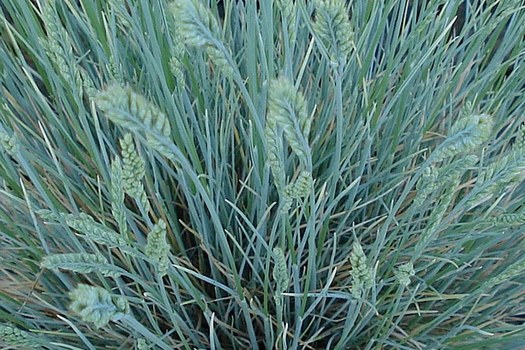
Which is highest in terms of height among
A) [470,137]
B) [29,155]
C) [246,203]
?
[470,137]

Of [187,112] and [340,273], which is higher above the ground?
[187,112]

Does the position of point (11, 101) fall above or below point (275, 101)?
below

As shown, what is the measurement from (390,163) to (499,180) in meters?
0.33

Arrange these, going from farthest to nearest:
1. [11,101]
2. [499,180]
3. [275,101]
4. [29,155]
A: 1. [11,101]
2. [29,155]
3. [499,180]
4. [275,101]

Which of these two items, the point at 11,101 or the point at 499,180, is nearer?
the point at 499,180

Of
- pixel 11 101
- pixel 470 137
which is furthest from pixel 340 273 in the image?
pixel 11 101

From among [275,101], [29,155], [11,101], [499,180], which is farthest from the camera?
[11,101]

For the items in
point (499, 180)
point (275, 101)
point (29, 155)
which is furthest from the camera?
point (29, 155)

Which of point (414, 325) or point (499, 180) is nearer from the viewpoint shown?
point (499, 180)

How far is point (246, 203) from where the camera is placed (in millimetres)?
834

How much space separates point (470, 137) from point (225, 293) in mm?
448

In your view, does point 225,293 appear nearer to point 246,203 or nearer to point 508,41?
point 246,203

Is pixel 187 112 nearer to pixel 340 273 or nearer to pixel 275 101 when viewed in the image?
pixel 340 273

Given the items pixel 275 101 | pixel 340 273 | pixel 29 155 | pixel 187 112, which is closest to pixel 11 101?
pixel 29 155
